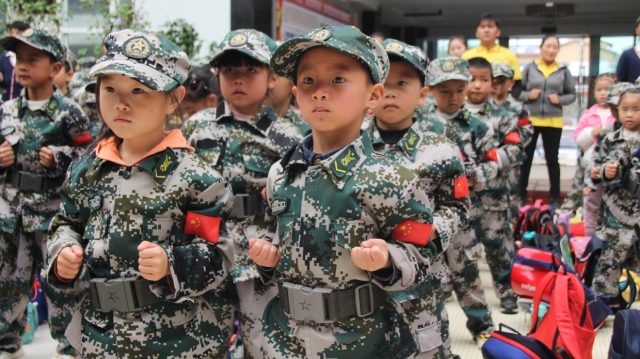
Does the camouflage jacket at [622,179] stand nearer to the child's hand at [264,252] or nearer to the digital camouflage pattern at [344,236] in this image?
the digital camouflage pattern at [344,236]

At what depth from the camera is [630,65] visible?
5625mm

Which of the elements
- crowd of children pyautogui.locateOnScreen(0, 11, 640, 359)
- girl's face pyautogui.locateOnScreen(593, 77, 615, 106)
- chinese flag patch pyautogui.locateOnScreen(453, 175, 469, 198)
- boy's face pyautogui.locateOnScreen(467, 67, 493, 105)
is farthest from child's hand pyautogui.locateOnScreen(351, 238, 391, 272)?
girl's face pyautogui.locateOnScreen(593, 77, 615, 106)

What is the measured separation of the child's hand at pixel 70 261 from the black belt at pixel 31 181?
1.56 metres

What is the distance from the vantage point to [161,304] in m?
2.04

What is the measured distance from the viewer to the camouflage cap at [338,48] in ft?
5.81

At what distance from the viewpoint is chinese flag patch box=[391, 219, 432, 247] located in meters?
1.84

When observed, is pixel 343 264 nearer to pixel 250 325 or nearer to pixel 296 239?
pixel 296 239

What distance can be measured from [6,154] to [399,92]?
78.4 inches

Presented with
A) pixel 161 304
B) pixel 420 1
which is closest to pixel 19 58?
pixel 161 304

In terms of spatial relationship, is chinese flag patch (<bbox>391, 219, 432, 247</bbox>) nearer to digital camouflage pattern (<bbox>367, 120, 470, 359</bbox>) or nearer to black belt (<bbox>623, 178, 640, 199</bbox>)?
digital camouflage pattern (<bbox>367, 120, 470, 359</bbox>)

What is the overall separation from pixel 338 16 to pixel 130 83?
9443 mm

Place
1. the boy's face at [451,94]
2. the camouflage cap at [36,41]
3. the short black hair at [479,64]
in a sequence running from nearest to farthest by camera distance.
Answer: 1. the camouflage cap at [36,41]
2. the boy's face at [451,94]
3. the short black hair at [479,64]

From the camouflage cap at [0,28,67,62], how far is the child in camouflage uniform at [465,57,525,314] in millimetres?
2753

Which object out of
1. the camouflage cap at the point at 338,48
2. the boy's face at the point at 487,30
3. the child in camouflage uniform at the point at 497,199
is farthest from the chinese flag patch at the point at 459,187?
the boy's face at the point at 487,30
